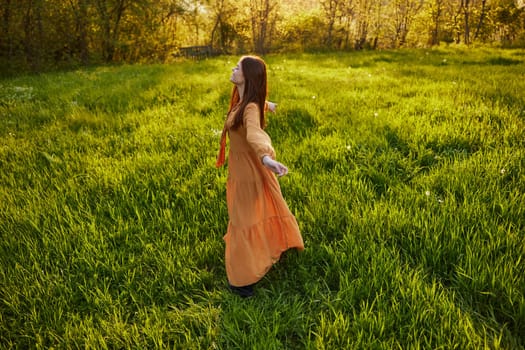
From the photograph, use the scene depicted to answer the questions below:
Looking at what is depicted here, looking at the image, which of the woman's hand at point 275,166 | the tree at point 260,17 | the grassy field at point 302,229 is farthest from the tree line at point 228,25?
the woman's hand at point 275,166

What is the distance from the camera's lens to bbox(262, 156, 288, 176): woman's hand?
61.4 inches

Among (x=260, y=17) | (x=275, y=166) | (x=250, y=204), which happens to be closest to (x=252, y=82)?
(x=275, y=166)

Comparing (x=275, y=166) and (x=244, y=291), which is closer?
(x=275, y=166)

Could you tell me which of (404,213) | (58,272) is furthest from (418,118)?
(58,272)

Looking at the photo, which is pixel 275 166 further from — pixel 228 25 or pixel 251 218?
pixel 228 25

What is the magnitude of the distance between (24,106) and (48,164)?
3.49 metres

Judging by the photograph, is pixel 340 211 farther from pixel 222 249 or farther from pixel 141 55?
pixel 141 55

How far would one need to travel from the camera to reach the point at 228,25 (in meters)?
25.3

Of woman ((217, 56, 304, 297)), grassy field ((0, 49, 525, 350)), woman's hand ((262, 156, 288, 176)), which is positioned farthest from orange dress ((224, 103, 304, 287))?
woman's hand ((262, 156, 288, 176))

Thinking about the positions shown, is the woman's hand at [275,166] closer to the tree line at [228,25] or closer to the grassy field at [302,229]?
the grassy field at [302,229]

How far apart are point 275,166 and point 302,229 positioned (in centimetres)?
115

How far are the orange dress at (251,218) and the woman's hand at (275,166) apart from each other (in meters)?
0.36

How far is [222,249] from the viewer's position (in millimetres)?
2441

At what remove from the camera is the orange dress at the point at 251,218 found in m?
2.03
